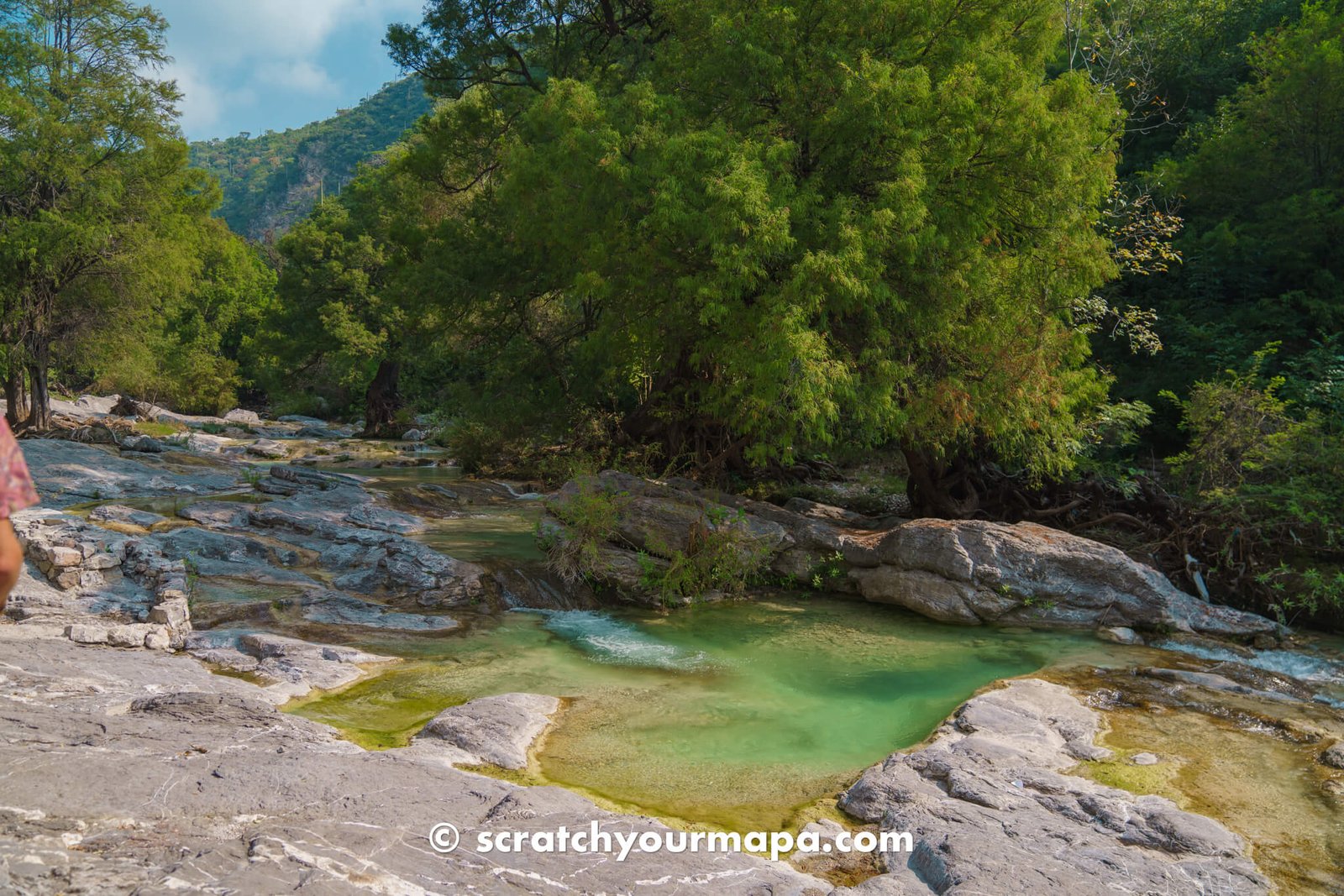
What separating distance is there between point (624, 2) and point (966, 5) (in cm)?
796

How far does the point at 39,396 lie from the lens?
76.9ft

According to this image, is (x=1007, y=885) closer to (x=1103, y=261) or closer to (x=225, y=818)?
(x=225, y=818)

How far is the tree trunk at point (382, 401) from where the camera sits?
34.5 meters

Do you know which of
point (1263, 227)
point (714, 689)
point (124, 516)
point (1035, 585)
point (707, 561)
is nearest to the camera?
point (714, 689)

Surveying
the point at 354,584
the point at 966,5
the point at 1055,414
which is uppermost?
the point at 966,5

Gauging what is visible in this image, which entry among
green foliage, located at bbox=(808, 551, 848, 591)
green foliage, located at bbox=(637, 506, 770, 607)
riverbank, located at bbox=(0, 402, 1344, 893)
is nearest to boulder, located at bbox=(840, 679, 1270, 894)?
riverbank, located at bbox=(0, 402, 1344, 893)

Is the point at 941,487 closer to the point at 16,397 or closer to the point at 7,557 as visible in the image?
the point at 7,557

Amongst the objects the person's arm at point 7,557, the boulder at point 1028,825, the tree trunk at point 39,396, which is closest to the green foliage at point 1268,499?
the boulder at point 1028,825

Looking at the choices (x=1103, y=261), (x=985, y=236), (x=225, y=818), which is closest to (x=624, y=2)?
(x=985, y=236)

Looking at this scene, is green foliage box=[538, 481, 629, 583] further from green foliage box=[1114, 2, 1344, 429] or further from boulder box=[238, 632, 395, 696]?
green foliage box=[1114, 2, 1344, 429]

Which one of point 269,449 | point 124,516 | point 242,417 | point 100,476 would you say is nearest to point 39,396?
point 269,449

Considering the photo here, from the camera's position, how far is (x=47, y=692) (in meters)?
5.72

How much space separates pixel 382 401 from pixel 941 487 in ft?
88.9

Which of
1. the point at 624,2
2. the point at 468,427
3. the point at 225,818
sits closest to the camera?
the point at 225,818
